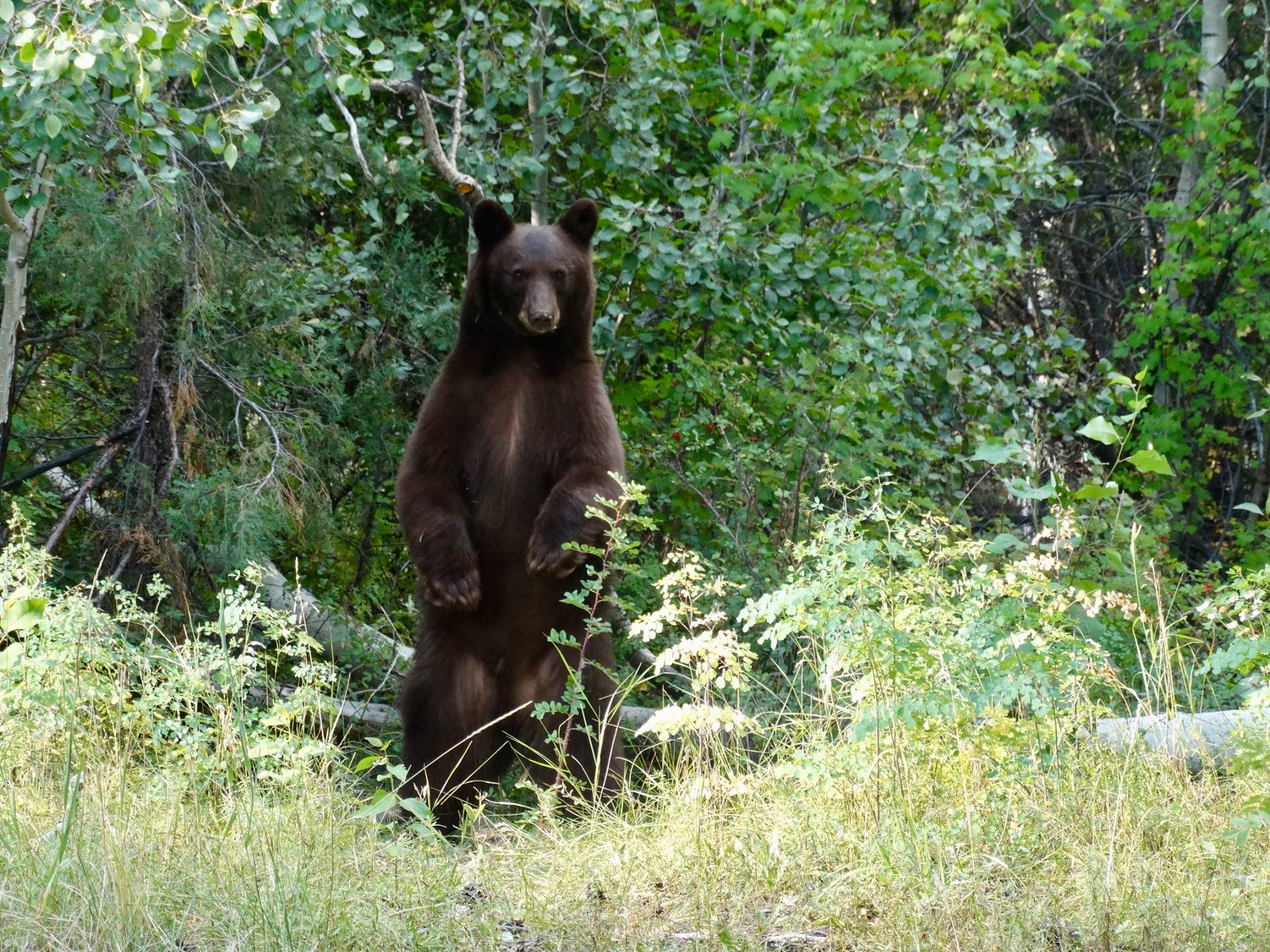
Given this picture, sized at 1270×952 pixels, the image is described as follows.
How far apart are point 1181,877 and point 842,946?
2.85ft

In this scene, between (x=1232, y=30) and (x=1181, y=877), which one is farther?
(x=1232, y=30)

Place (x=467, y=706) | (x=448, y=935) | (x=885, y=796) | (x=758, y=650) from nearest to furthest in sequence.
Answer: (x=448, y=935) → (x=885, y=796) → (x=467, y=706) → (x=758, y=650)

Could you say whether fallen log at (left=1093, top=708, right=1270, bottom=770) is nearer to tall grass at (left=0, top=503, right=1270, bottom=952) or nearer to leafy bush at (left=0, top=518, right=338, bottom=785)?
tall grass at (left=0, top=503, right=1270, bottom=952)

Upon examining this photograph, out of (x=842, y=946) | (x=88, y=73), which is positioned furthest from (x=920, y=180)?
(x=842, y=946)

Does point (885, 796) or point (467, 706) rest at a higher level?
point (885, 796)

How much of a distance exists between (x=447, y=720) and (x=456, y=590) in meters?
0.50

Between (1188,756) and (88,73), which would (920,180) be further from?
(88,73)

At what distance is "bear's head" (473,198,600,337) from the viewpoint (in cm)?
509

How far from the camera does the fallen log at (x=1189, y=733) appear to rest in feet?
11.8

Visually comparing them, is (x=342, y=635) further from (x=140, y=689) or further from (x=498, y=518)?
(x=140, y=689)

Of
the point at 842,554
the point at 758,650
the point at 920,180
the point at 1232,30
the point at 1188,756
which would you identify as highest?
the point at 1232,30

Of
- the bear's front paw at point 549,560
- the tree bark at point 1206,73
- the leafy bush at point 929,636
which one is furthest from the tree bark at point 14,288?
the tree bark at point 1206,73

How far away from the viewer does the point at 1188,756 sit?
4266 millimetres

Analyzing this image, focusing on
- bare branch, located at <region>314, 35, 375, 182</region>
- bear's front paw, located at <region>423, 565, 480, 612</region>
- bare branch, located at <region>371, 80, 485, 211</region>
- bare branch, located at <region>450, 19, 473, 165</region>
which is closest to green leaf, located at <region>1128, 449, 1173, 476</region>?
bear's front paw, located at <region>423, 565, 480, 612</region>
